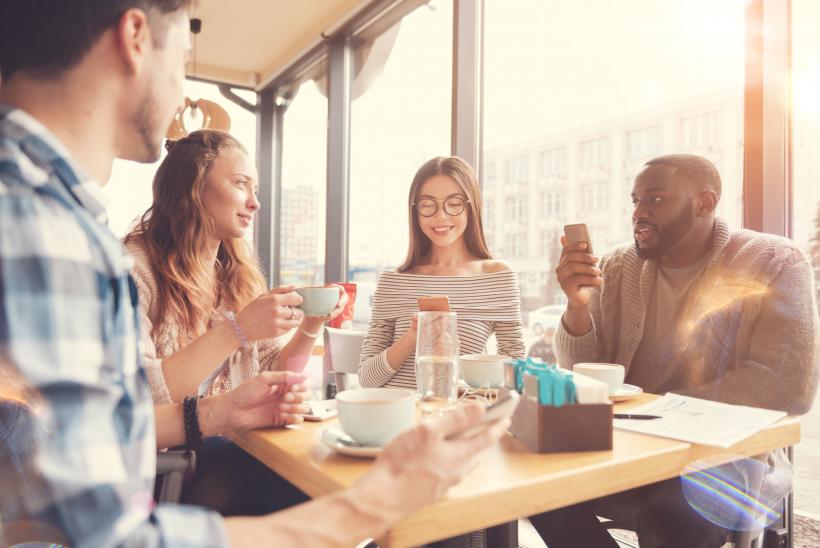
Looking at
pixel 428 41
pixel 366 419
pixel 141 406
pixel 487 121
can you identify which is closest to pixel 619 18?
pixel 487 121

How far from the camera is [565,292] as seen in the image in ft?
5.61

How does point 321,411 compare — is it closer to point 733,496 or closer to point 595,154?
point 733,496

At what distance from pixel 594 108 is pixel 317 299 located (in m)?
1.71

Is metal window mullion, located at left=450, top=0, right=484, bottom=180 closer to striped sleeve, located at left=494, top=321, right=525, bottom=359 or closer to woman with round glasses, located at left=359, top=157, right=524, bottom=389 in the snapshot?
woman with round glasses, located at left=359, top=157, right=524, bottom=389

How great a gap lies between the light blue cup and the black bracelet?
12.5 inches

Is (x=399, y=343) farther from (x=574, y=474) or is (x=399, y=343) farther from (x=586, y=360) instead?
(x=574, y=474)

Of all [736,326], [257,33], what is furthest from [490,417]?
[257,33]

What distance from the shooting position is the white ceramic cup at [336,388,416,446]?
2.85ft

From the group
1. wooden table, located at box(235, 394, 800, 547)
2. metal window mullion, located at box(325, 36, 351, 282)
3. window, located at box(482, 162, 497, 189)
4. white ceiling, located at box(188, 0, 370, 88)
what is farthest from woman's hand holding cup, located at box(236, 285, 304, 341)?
white ceiling, located at box(188, 0, 370, 88)

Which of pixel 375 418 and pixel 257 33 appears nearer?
pixel 375 418

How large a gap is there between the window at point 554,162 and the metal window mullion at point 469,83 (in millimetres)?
450

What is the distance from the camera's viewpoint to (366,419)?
87cm

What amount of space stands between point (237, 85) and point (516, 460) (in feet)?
18.4

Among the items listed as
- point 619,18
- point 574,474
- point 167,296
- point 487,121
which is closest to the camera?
point 574,474
